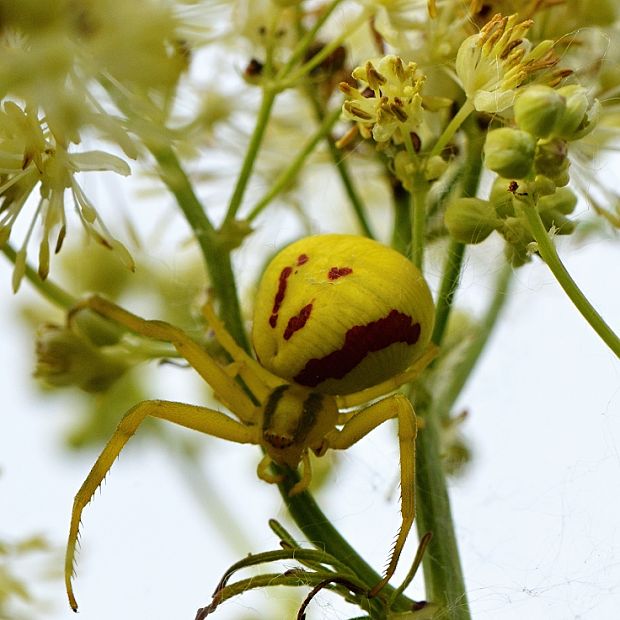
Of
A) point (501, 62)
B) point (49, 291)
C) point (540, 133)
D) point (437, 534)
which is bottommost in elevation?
point (437, 534)

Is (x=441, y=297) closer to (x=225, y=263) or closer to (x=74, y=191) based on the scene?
(x=225, y=263)

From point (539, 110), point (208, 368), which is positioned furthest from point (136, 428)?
point (539, 110)

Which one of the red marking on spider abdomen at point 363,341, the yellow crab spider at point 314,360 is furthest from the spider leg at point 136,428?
the red marking on spider abdomen at point 363,341

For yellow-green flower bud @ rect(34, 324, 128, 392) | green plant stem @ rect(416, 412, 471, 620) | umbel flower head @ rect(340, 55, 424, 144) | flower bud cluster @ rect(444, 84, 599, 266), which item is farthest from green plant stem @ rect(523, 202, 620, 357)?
yellow-green flower bud @ rect(34, 324, 128, 392)

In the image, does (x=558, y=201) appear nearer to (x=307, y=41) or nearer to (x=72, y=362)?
(x=307, y=41)

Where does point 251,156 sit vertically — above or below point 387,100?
above
